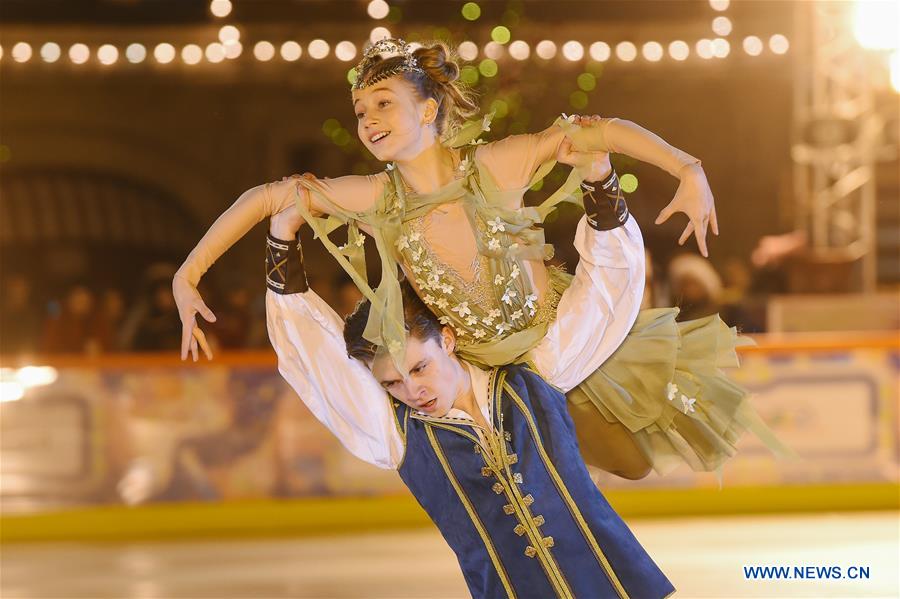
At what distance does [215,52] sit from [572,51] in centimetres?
302

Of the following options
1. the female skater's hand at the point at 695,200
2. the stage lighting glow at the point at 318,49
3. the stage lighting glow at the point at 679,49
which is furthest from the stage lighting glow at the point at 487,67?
the female skater's hand at the point at 695,200

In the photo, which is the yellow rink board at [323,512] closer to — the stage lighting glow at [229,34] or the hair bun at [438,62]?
the hair bun at [438,62]

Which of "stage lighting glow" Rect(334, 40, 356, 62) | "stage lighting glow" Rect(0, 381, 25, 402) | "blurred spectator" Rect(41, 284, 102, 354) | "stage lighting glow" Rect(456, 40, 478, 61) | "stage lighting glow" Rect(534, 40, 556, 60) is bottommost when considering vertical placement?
"stage lighting glow" Rect(0, 381, 25, 402)

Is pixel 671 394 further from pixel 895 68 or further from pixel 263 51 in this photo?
pixel 263 51

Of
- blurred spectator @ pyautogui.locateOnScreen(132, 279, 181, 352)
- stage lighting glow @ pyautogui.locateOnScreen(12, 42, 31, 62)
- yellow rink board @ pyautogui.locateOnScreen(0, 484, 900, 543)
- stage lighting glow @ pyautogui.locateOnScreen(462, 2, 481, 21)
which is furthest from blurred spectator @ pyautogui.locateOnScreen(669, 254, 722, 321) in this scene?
stage lighting glow @ pyautogui.locateOnScreen(12, 42, 31, 62)

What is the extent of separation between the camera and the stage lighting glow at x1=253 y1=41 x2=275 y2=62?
1002 centimetres

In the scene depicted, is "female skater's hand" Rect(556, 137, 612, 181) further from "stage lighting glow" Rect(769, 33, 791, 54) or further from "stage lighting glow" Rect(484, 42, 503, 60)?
"stage lighting glow" Rect(769, 33, 791, 54)

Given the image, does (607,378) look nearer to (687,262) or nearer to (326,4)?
(687,262)

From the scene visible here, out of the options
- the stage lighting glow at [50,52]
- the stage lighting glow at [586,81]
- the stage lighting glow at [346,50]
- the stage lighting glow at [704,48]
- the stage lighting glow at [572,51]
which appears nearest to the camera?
the stage lighting glow at [572,51]

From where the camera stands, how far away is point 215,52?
405 inches

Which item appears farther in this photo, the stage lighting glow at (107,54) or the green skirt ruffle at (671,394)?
the stage lighting glow at (107,54)

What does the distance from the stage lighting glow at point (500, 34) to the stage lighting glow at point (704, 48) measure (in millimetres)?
2621

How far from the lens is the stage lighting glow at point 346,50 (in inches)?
395

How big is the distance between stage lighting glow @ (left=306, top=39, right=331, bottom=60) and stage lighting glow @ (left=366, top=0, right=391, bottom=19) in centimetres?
48
